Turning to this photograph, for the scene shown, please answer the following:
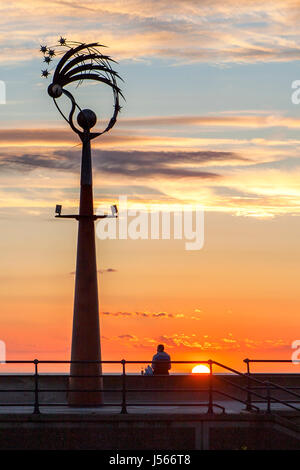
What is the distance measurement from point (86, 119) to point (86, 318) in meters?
5.07

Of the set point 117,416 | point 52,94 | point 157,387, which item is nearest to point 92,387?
point 157,387

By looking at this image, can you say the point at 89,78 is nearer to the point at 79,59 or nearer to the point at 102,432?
the point at 79,59

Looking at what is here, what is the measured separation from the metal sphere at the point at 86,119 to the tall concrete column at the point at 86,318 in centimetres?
16

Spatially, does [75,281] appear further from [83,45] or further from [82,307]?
Answer: [83,45]

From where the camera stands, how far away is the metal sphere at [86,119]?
2988cm

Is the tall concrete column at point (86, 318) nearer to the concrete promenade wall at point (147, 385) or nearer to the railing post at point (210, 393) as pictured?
the concrete promenade wall at point (147, 385)

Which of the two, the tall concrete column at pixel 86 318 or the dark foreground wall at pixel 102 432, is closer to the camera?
the dark foreground wall at pixel 102 432

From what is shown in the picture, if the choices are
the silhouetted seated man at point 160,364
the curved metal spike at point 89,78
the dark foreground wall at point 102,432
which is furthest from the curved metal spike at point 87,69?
the dark foreground wall at point 102,432

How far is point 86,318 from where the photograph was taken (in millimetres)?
29547

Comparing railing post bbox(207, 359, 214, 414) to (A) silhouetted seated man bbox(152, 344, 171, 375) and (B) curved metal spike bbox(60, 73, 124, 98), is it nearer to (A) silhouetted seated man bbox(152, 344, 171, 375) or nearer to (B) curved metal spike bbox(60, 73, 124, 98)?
(A) silhouetted seated man bbox(152, 344, 171, 375)
